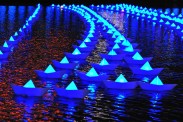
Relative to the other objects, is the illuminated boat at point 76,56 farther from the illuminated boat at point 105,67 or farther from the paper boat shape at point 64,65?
the illuminated boat at point 105,67

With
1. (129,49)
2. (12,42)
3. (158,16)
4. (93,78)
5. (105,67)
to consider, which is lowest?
(93,78)

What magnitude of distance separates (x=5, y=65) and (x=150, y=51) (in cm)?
589

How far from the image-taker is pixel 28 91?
10555 millimetres

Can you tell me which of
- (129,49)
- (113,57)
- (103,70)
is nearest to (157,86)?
(103,70)

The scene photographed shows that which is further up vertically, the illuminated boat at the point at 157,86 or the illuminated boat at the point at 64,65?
the illuminated boat at the point at 64,65

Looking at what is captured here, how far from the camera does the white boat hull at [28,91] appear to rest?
1048cm

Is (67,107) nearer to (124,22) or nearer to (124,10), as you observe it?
(124,22)

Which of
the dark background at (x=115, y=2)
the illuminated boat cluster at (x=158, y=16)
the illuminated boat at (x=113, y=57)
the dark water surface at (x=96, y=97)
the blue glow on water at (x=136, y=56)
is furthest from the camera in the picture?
the dark background at (x=115, y=2)

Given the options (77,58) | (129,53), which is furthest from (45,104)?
(129,53)

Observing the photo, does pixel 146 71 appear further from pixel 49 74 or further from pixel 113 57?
pixel 49 74

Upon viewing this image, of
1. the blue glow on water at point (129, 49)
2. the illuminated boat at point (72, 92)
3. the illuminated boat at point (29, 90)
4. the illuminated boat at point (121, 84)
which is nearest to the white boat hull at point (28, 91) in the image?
the illuminated boat at point (29, 90)

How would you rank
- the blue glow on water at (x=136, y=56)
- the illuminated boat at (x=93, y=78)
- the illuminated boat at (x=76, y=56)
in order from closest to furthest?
the illuminated boat at (x=93, y=78) → the blue glow on water at (x=136, y=56) → the illuminated boat at (x=76, y=56)

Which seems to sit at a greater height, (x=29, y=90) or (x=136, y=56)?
(x=136, y=56)

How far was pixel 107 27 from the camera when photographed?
81.0 feet
